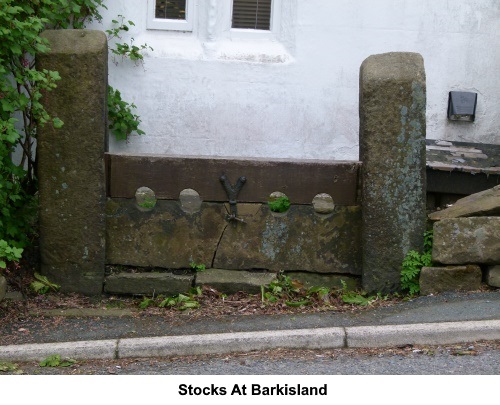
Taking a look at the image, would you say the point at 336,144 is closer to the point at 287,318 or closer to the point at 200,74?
the point at 200,74

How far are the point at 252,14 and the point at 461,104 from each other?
237 centimetres

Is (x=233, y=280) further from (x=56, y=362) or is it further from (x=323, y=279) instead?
(x=56, y=362)

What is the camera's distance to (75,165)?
725 cm

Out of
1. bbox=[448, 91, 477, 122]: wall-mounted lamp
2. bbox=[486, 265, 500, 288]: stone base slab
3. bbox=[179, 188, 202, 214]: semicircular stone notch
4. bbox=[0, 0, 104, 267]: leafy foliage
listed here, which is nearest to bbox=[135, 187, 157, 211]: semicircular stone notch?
bbox=[179, 188, 202, 214]: semicircular stone notch

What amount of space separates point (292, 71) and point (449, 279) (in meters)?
3.13

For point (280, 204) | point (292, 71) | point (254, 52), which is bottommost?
point (280, 204)

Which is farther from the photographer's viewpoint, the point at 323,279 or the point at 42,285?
the point at 323,279

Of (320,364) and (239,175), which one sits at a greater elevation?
(239,175)

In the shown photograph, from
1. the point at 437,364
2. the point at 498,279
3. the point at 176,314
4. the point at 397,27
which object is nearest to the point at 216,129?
the point at 397,27

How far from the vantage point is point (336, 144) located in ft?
31.0

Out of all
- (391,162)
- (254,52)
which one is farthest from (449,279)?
(254,52)

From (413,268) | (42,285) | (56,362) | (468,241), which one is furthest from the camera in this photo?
(42,285)

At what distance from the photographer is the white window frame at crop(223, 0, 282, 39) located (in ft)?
30.8

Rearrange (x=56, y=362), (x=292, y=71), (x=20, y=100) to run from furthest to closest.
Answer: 1. (x=292, y=71)
2. (x=20, y=100)
3. (x=56, y=362)
